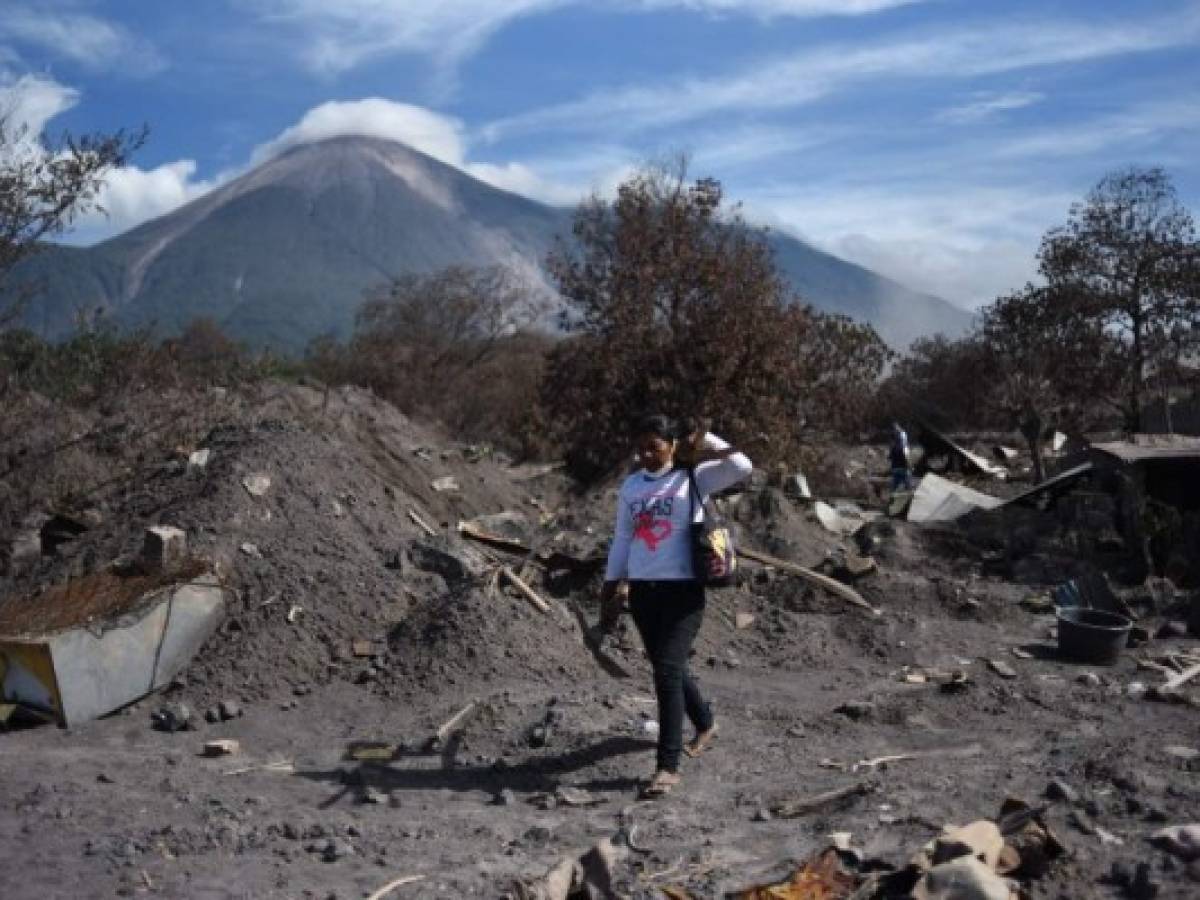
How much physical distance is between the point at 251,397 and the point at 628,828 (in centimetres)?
966

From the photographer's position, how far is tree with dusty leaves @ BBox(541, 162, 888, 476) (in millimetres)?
15102

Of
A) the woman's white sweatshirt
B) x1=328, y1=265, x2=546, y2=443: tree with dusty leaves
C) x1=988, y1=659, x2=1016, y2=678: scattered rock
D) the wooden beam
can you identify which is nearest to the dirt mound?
the wooden beam

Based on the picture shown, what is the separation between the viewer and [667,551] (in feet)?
16.7

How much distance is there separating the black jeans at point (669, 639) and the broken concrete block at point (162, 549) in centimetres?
355

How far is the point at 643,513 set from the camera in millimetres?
5195

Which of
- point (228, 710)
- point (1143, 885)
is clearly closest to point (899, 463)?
point (228, 710)

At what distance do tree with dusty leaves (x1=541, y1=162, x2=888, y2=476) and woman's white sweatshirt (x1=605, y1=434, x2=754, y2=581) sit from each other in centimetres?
963

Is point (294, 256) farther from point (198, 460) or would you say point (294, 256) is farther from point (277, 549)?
point (277, 549)

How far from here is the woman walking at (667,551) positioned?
509cm

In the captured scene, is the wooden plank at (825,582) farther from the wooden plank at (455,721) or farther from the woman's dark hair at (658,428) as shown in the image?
the woman's dark hair at (658,428)

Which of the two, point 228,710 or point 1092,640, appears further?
point 1092,640

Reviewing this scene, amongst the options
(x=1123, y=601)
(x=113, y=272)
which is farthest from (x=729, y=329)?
(x=113, y=272)

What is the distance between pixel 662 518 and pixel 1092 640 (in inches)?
167

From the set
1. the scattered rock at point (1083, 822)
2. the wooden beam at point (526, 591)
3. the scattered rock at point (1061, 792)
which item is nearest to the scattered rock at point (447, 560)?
the wooden beam at point (526, 591)
